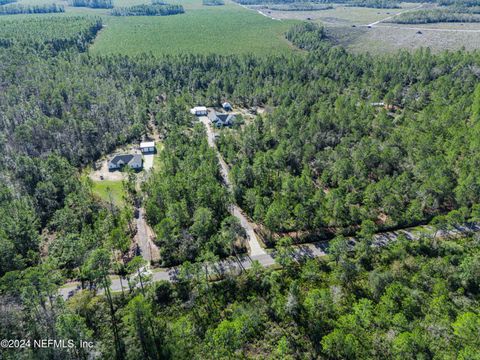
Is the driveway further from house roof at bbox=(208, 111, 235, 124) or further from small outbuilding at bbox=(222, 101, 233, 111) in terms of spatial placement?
small outbuilding at bbox=(222, 101, 233, 111)

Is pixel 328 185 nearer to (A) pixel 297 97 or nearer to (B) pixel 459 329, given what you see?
(B) pixel 459 329

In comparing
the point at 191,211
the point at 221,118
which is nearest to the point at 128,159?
the point at 191,211

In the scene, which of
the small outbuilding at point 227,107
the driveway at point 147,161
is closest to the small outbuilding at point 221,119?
the small outbuilding at point 227,107

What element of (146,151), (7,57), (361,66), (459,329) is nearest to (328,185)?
(459,329)

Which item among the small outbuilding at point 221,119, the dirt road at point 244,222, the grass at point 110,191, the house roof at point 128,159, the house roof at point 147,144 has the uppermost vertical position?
the small outbuilding at point 221,119

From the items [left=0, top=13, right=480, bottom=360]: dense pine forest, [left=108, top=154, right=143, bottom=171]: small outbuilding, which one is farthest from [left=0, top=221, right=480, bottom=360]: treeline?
[left=108, top=154, right=143, bottom=171]: small outbuilding

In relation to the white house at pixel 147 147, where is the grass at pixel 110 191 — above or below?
below

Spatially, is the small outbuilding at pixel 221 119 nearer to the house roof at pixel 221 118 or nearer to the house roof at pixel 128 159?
the house roof at pixel 221 118

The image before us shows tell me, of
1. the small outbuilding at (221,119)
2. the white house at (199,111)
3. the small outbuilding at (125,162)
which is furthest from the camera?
the white house at (199,111)
